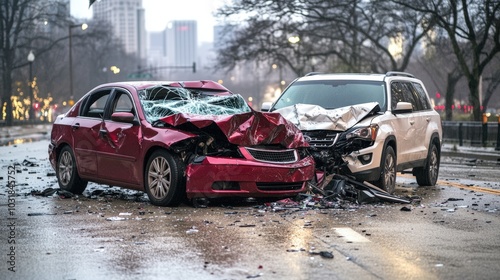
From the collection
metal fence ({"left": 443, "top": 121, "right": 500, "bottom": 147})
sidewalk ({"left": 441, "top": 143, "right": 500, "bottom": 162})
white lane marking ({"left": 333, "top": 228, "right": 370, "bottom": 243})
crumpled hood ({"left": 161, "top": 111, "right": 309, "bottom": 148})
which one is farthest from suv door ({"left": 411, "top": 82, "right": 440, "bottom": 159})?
metal fence ({"left": 443, "top": 121, "right": 500, "bottom": 147})

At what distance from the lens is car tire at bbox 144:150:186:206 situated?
37.0ft

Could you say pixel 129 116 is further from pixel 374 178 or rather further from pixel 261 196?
pixel 374 178

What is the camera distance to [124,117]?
12.2m

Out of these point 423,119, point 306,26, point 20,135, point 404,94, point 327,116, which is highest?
point 306,26

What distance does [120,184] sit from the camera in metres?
12.4

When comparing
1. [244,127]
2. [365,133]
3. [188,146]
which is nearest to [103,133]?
[188,146]

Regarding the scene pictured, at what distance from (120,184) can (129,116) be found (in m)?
0.94

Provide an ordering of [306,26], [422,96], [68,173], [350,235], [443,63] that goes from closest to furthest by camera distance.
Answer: [350,235] < [68,173] < [422,96] < [306,26] < [443,63]

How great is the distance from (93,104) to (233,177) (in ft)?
11.9

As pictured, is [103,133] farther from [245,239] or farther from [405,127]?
[405,127]

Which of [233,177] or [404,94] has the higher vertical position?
[404,94]

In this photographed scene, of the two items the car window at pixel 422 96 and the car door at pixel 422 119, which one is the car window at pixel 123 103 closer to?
the car door at pixel 422 119

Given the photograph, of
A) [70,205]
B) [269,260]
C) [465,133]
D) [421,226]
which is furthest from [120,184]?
[465,133]

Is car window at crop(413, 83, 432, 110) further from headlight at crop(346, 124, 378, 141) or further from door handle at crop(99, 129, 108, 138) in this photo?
door handle at crop(99, 129, 108, 138)
